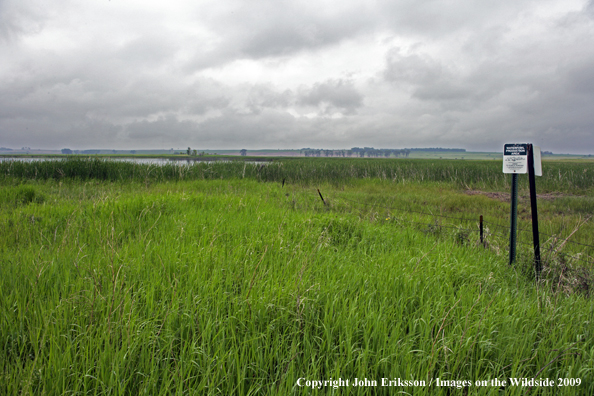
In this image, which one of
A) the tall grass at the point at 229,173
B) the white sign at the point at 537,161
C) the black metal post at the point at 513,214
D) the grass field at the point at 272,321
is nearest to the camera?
the grass field at the point at 272,321

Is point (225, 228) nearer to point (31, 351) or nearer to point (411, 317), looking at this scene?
point (31, 351)

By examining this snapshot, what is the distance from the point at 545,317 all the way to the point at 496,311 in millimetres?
453

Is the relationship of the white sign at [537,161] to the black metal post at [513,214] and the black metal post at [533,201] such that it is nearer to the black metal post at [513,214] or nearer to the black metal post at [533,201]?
the black metal post at [533,201]

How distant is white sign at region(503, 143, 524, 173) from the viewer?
3.95m

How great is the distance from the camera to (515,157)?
4.04 meters

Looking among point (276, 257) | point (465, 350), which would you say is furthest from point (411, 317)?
point (276, 257)

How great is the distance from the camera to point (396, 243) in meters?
5.06

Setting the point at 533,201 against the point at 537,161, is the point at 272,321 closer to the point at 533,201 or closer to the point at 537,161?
the point at 537,161

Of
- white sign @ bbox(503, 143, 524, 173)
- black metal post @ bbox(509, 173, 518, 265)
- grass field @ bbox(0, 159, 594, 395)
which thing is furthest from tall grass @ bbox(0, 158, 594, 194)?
white sign @ bbox(503, 143, 524, 173)

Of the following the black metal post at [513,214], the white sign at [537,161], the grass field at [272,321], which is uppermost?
the white sign at [537,161]

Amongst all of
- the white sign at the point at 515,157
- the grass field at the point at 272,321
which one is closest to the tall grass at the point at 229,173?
the grass field at the point at 272,321

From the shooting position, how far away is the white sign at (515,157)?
3.95 m

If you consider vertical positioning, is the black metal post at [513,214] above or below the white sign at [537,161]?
below

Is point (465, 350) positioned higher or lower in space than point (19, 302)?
lower
